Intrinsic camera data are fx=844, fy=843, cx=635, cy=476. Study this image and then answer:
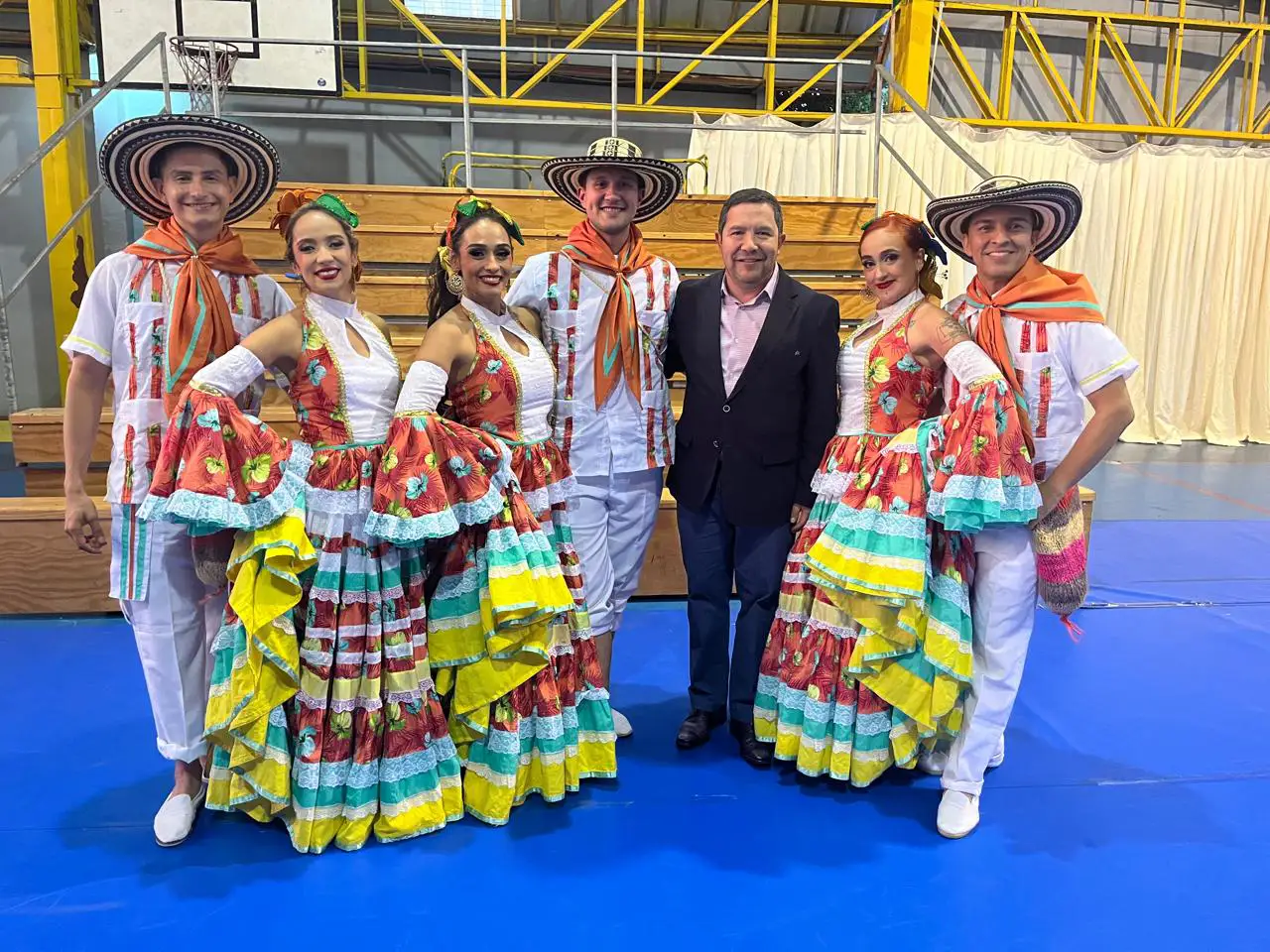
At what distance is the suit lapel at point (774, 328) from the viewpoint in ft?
7.23

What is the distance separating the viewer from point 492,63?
8.03 metres

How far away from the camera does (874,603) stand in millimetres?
2064

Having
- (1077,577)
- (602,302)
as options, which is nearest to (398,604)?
(602,302)

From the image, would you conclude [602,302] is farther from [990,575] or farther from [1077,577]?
[1077,577]

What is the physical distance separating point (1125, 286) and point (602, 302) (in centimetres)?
743

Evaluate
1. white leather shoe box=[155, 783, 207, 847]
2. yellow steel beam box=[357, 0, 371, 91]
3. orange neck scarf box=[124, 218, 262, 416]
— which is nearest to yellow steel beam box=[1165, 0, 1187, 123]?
yellow steel beam box=[357, 0, 371, 91]

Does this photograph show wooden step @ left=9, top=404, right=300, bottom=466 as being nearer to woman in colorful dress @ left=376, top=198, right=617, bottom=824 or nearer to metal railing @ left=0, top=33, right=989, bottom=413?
metal railing @ left=0, top=33, right=989, bottom=413

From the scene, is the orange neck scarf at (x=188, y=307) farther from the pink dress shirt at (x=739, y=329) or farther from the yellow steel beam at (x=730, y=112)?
the yellow steel beam at (x=730, y=112)

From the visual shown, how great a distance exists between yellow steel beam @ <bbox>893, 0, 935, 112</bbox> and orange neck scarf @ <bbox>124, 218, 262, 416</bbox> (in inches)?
272

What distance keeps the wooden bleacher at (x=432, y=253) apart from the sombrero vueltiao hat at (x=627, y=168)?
4.53 feet

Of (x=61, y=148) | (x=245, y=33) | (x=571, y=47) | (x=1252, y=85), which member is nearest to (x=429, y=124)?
(x=571, y=47)

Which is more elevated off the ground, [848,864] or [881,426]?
[881,426]

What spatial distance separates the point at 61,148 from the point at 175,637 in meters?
6.47

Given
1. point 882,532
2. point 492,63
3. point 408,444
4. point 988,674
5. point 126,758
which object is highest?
point 492,63
